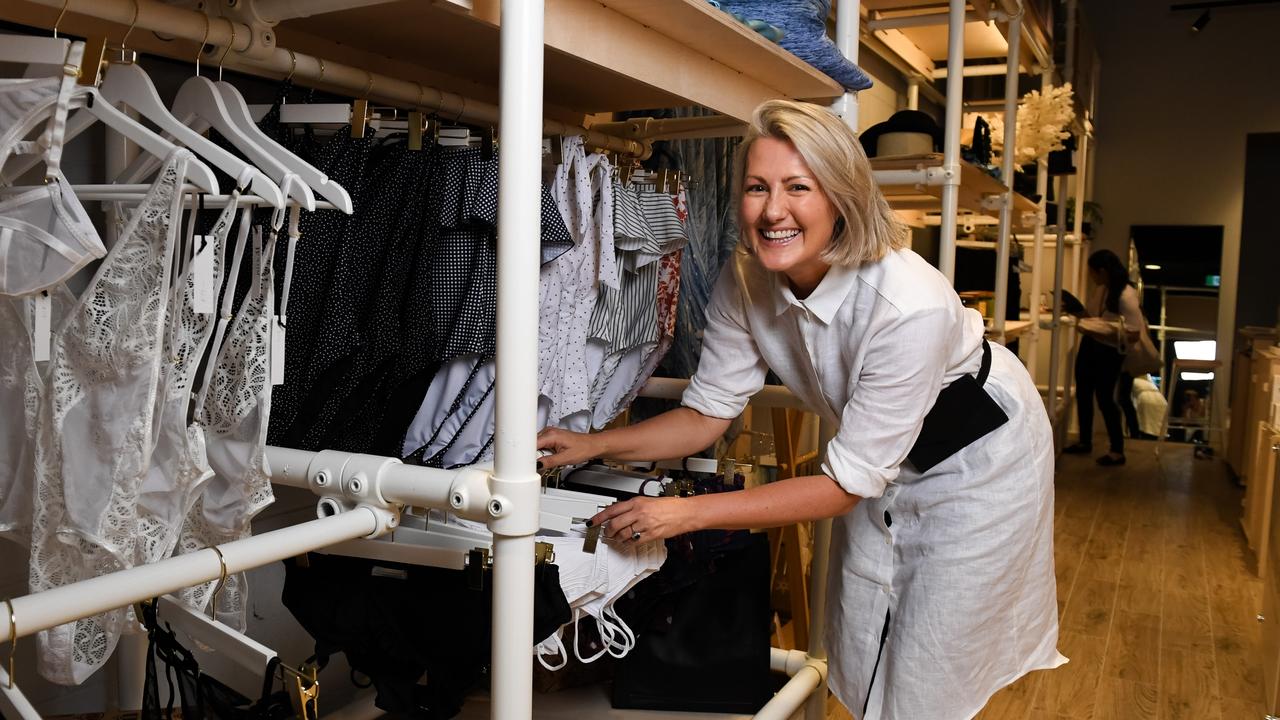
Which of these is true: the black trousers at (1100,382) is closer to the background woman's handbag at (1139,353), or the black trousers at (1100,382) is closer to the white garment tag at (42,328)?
the background woman's handbag at (1139,353)

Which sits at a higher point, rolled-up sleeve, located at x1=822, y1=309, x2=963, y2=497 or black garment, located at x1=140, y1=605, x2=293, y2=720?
rolled-up sleeve, located at x1=822, y1=309, x2=963, y2=497

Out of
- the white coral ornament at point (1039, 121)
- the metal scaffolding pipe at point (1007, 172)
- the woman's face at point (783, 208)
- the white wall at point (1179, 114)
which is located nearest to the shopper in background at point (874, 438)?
the woman's face at point (783, 208)

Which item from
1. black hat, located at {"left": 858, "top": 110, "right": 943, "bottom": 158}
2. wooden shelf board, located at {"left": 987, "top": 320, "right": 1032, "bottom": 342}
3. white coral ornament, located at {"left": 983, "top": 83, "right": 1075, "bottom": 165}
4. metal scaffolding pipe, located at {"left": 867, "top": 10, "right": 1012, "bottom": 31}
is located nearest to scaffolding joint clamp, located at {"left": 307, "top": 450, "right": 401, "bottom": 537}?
black hat, located at {"left": 858, "top": 110, "right": 943, "bottom": 158}

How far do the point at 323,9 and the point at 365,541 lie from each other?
621mm

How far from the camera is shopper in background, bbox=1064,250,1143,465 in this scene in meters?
6.57

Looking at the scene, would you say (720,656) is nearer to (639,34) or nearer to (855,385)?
(855,385)

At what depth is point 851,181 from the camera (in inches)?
57.4

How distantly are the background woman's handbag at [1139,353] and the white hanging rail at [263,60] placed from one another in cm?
593

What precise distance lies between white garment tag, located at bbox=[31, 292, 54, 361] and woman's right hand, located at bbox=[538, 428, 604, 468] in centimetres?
71

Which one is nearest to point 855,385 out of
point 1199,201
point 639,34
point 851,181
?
point 851,181

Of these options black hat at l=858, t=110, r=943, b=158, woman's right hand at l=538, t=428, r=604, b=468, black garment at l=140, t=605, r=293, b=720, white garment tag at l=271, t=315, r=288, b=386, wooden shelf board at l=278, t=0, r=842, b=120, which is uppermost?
black hat at l=858, t=110, r=943, b=158

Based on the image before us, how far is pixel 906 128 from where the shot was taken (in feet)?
9.84

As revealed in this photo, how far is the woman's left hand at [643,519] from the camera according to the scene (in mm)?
1311

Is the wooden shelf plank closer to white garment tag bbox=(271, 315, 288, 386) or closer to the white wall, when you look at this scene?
white garment tag bbox=(271, 315, 288, 386)
